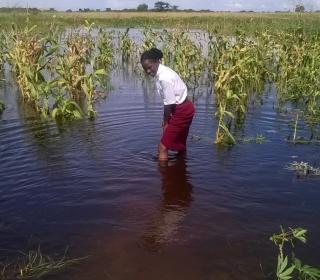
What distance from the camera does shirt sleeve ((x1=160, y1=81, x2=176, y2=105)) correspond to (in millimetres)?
5771

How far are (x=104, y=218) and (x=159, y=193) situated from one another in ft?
3.19

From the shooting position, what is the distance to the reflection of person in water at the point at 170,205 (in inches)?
177

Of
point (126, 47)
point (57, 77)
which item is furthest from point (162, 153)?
point (126, 47)

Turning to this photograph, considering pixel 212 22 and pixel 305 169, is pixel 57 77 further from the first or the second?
pixel 212 22

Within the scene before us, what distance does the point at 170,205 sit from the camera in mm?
5305

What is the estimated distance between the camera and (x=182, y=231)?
183 inches

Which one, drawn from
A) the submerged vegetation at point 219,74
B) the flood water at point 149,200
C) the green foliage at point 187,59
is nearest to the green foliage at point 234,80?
the submerged vegetation at point 219,74

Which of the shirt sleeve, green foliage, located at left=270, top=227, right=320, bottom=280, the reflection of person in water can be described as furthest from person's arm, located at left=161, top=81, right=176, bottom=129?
green foliage, located at left=270, top=227, right=320, bottom=280

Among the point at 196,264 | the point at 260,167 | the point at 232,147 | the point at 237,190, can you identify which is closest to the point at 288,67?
the point at 232,147

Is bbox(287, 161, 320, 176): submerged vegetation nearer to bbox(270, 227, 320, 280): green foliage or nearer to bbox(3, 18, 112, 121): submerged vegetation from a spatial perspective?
bbox(270, 227, 320, 280): green foliage

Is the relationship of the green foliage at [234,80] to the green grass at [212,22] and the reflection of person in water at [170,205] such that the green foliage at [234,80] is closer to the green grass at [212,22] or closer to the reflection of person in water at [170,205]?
the reflection of person in water at [170,205]

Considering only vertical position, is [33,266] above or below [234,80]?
below

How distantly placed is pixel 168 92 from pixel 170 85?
116 mm

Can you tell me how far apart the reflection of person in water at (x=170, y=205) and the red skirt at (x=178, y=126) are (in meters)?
0.35
